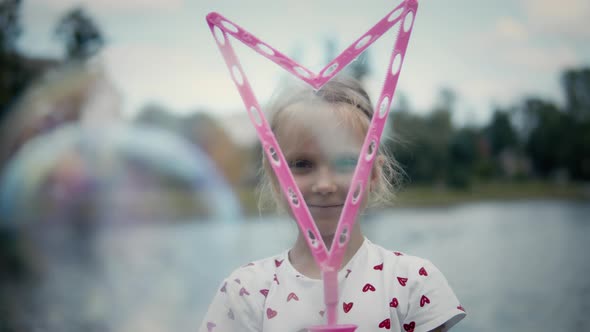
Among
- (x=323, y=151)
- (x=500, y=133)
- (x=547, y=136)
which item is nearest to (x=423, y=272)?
(x=323, y=151)

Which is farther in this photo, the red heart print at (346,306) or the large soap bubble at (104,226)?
the large soap bubble at (104,226)

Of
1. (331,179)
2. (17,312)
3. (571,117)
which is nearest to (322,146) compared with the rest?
(331,179)

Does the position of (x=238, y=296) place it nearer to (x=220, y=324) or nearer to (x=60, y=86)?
(x=220, y=324)

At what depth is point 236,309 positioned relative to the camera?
113cm

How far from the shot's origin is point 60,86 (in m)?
8.91

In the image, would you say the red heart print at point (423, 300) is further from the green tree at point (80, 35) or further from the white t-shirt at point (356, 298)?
the green tree at point (80, 35)

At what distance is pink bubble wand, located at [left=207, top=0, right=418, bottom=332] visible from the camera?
3.16 feet

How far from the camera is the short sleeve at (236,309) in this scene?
1.12 m

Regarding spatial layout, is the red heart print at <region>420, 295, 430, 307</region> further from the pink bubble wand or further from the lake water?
the lake water

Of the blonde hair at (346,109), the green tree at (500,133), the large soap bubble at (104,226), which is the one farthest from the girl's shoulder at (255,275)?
the green tree at (500,133)

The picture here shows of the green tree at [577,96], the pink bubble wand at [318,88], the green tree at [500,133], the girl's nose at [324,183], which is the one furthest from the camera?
the green tree at [500,133]

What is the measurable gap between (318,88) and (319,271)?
33 cm

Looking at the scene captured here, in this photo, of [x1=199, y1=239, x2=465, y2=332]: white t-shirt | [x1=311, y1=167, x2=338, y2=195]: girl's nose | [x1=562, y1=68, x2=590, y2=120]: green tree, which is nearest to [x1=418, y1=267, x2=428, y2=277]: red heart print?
[x1=199, y1=239, x2=465, y2=332]: white t-shirt

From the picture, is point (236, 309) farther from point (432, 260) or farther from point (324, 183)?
point (432, 260)
